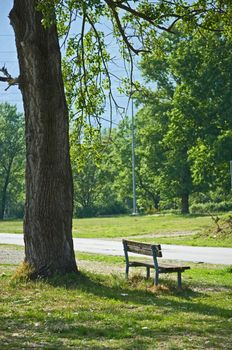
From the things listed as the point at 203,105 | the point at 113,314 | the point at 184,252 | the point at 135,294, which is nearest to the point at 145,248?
the point at 135,294

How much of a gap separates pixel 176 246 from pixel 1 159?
64.5m

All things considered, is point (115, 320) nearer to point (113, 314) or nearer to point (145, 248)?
point (113, 314)

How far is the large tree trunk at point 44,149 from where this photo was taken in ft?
44.7

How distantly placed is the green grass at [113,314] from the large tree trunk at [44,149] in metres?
0.74

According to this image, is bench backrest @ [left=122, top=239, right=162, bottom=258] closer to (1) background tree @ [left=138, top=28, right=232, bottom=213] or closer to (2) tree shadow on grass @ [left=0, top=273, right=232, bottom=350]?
(2) tree shadow on grass @ [left=0, top=273, right=232, bottom=350]

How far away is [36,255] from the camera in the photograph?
13.6 m

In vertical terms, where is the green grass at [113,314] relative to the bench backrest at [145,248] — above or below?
below

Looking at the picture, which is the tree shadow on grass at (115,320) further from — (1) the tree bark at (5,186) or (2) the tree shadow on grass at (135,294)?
(1) the tree bark at (5,186)

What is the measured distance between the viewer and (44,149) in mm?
13742

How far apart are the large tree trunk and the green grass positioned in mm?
743

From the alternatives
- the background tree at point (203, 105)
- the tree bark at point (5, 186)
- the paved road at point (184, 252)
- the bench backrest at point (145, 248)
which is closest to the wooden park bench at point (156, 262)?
the bench backrest at point (145, 248)

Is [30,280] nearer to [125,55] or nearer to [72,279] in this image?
[72,279]

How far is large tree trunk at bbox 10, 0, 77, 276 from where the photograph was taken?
13.6m

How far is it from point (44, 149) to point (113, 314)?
4.72 meters
